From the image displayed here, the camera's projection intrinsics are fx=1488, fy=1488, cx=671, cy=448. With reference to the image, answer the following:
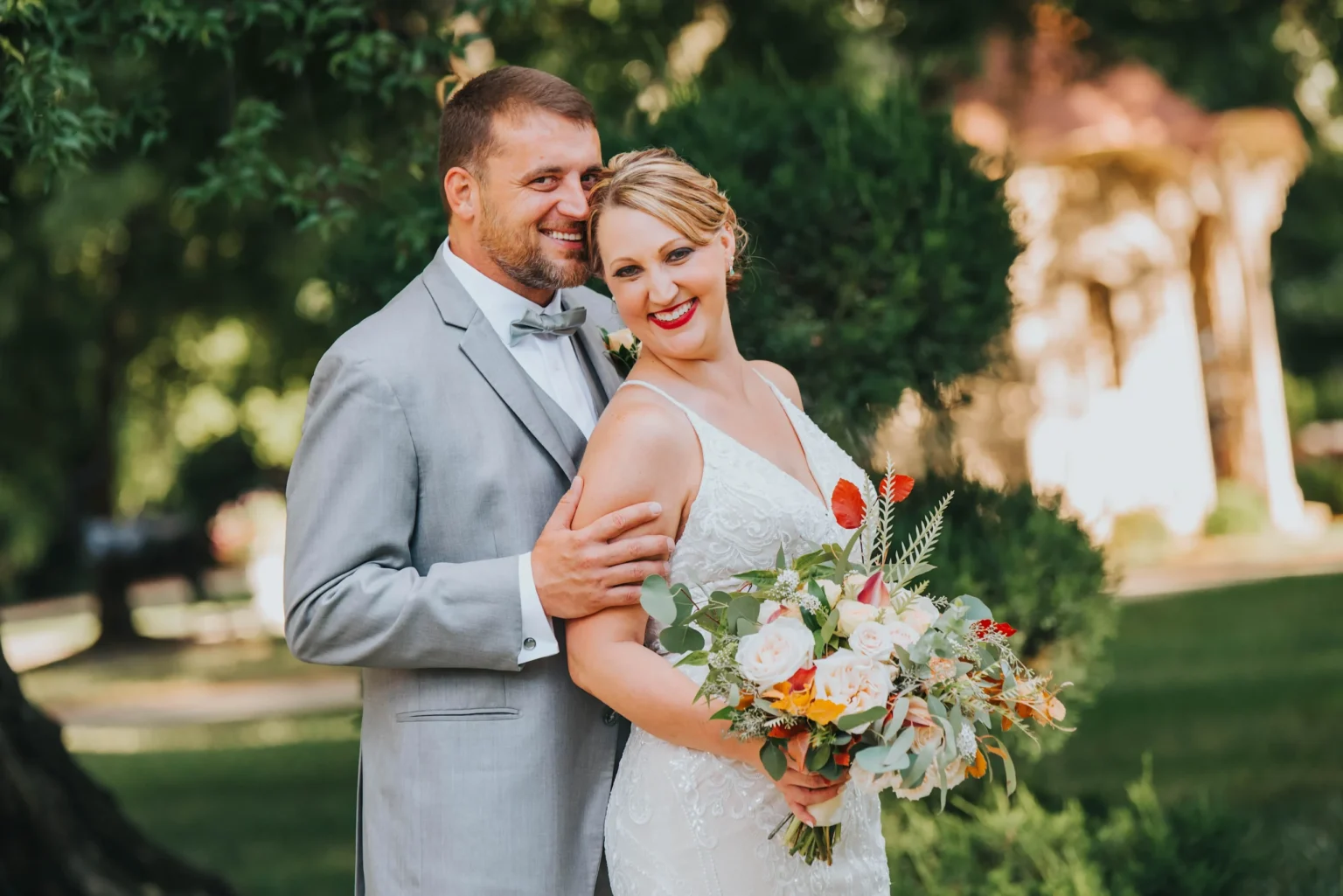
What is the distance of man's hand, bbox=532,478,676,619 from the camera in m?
2.95

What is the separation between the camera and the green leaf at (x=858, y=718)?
260 centimetres

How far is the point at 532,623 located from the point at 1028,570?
244cm

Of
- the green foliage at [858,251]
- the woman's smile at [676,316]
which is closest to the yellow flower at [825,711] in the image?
the woman's smile at [676,316]

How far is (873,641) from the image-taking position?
2646mm

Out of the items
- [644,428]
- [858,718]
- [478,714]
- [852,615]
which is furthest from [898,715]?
[478,714]

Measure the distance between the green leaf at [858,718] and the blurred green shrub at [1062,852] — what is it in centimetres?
255

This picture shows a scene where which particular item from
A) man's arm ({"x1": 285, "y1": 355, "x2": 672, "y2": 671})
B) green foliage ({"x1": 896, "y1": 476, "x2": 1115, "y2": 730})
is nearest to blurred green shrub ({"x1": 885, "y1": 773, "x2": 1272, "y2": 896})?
green foliage ({"x1": 896, "y1": 476, "x2": 1115, "y2": 730})

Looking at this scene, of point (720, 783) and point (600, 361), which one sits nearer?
point (720, 783)

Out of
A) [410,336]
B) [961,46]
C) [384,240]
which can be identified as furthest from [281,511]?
[410,336]

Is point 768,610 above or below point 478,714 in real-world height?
above

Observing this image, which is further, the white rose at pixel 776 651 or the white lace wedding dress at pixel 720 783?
the white lace wedding dress at pixel 720 783

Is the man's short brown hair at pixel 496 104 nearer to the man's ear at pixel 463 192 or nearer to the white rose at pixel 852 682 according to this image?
the man's ear at pixel 463 192

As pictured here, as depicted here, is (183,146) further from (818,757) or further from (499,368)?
(818,757)

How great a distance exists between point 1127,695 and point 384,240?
715 cm
